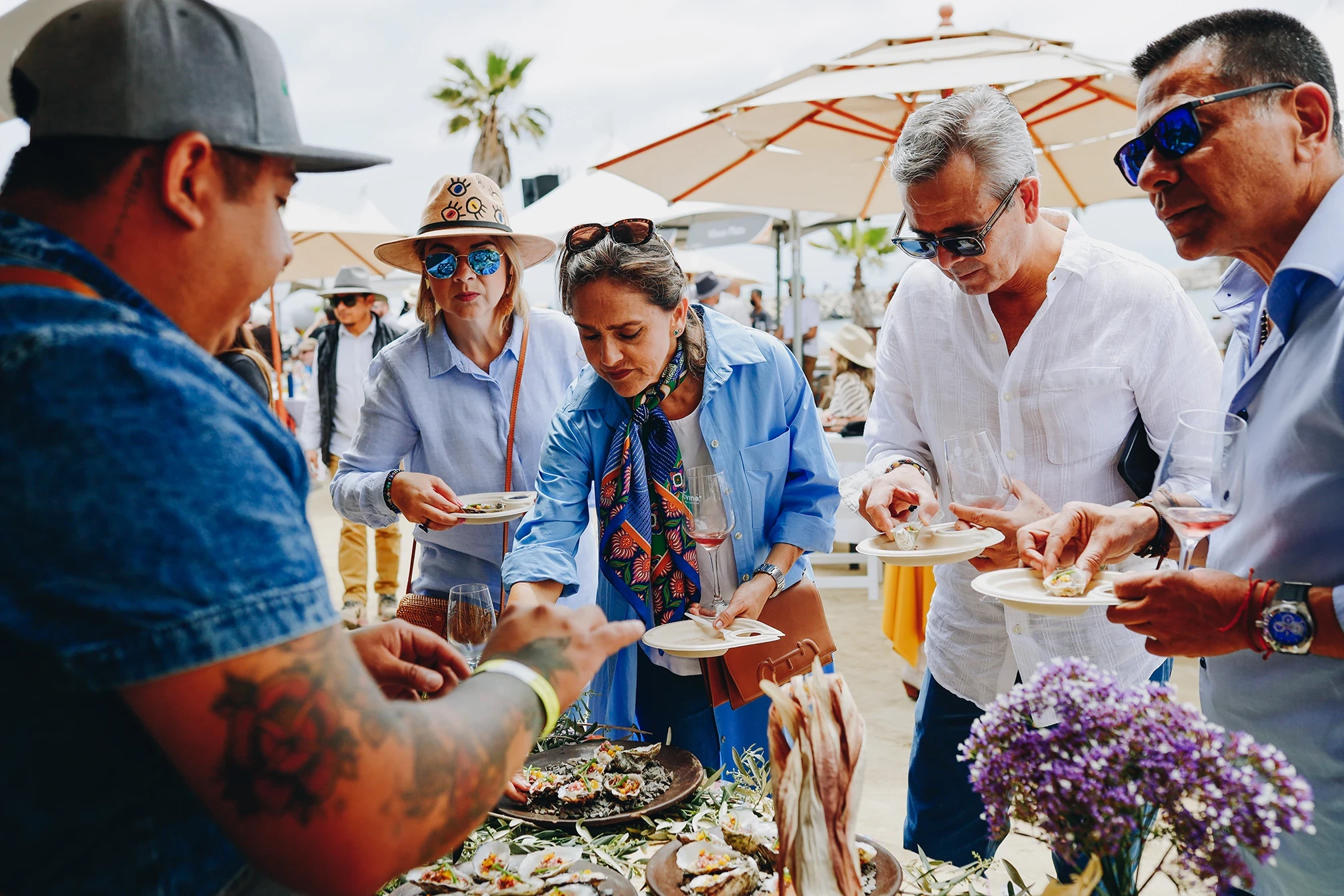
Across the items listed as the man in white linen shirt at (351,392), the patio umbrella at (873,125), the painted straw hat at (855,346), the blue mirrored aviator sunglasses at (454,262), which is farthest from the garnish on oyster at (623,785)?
the painted straw hat at (855,346)

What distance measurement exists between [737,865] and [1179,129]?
63.6 inches

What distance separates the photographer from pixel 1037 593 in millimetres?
2020

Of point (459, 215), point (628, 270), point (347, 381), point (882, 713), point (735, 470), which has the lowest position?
point (882, 713)

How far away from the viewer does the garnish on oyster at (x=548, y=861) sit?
176 centimetres

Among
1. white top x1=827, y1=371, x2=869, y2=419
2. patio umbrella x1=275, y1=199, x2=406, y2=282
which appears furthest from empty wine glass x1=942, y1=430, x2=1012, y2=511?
patio umbrella x1=275, y1=199, x2=406, y2=282

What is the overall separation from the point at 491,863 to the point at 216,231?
1285 mm

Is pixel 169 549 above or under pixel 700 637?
above

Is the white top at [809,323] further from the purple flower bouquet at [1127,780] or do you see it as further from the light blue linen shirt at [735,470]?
the purple flower bouquet at [1127,780]

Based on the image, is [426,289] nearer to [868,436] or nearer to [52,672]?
[868,436]

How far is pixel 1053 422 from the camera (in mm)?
2654

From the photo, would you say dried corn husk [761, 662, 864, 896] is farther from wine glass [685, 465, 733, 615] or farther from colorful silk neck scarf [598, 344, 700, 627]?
colorful silk neck scarf [598, 344, 700, 627]

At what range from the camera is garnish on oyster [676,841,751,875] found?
5.67 feet

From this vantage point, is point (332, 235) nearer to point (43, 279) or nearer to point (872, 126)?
point (872, 126)

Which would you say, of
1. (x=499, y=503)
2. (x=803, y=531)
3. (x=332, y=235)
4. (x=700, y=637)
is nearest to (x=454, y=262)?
(x=499, y=503)
